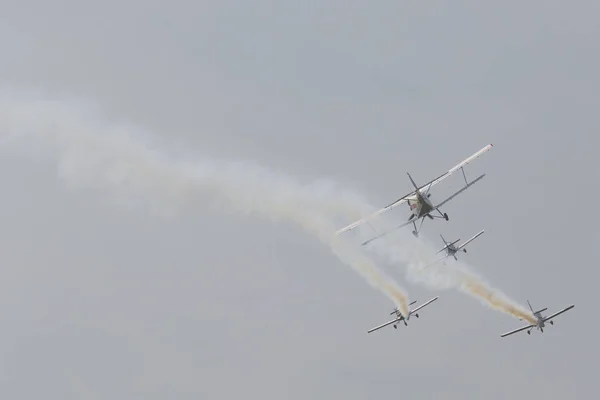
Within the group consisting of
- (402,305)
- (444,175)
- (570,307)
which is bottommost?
(570,307)

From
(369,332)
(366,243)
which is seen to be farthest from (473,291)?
(369,332)

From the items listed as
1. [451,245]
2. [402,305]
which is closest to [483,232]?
[451,245]

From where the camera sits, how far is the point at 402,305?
13012 centimetres

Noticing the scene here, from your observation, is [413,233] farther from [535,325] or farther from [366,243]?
[535,325]

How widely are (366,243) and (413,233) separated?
4.72 metres

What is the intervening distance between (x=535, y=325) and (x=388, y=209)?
59.8ft

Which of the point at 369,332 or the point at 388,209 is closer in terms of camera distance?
the point at 388,209

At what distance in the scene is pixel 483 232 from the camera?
447ft

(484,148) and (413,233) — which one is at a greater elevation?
(484,148)

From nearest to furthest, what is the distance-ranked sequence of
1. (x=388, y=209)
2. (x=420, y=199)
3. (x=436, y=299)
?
(x=420, y=199)
(x=388, y=209)
(x=436, y=299)

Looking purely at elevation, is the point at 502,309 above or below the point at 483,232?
below

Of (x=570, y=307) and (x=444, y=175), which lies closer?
(x=570, y=307)

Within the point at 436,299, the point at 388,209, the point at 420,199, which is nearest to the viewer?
the point at 420,199

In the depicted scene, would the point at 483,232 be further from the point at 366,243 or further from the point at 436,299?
the point at 366,243
